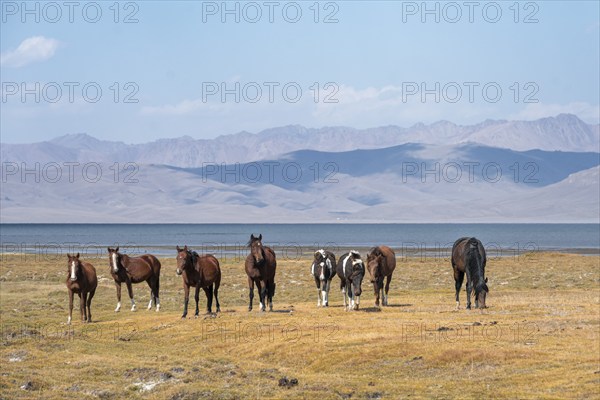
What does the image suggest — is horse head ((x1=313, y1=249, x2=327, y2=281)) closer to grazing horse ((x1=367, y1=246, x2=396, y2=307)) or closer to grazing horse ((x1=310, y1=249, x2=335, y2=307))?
grazing horse ((x1=310, y1=249, x2=335, y2=307))

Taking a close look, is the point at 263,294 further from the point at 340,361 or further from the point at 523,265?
the point at 523,265

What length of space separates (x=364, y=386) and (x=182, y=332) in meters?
10.8

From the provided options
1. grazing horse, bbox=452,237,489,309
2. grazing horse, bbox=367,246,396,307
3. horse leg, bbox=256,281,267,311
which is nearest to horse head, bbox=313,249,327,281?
grazing horse, bbox=367,246,396,307

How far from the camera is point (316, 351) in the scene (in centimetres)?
2516

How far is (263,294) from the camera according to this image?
3547cm

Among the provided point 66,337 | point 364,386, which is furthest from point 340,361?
point 66,337

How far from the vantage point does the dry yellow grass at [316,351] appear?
2052 centimetres

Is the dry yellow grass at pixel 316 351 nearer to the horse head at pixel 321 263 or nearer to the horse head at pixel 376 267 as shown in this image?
the horse head at pixel 376 267

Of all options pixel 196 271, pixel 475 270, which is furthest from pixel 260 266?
pixel 475 270

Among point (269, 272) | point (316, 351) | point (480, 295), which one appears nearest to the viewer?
point (316, 351)

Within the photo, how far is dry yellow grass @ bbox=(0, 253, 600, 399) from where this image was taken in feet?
67.3

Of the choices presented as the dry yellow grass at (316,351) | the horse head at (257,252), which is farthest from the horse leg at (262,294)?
the horse head at (257,252)

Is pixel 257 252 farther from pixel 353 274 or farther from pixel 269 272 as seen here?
pixel 353 274

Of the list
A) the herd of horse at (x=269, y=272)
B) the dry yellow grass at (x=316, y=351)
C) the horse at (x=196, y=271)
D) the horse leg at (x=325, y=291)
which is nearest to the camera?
the dry yellow grass at (x=316, y=351)
